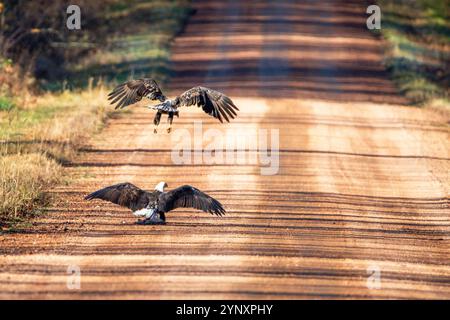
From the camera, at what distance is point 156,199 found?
1188cm

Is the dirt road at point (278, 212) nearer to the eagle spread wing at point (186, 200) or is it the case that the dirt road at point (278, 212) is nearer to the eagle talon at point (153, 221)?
the eagle talon at point (153, 221)

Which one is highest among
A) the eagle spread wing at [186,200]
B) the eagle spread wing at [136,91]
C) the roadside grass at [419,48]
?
the roadside grass at [419,48]

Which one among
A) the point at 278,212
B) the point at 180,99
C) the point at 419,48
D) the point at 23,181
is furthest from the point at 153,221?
the point at 419,48

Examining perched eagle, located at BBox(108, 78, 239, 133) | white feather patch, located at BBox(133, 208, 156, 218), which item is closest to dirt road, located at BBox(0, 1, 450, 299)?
white feather patch, located at BBox(133, 208, 156, 218)

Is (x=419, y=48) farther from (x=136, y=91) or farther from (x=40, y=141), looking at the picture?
(x=136, y=91)

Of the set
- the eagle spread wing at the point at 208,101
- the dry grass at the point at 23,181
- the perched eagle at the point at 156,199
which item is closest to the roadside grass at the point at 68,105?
the dry grass at the point at 23,181

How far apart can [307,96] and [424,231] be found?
10544mm

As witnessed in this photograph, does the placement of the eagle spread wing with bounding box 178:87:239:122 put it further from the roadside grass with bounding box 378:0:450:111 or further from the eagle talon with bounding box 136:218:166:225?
the roadside grass with bounding box 378:0:450:111

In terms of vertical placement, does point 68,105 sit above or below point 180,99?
above

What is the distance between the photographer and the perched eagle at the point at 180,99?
1300 cm

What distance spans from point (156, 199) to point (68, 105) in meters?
9.33

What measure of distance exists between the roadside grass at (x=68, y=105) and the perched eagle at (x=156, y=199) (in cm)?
152

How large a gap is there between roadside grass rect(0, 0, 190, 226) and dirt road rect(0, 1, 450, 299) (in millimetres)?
367
